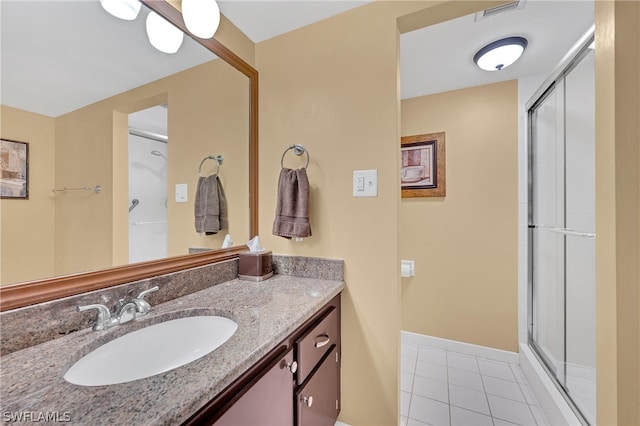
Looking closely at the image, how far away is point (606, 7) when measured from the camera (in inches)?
30.1

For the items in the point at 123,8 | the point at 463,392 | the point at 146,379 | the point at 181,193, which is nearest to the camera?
the point at 146,379

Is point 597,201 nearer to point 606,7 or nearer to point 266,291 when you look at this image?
point 606,7

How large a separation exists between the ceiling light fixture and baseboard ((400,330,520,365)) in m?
2.54

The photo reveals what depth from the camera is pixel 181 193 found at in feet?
3.80

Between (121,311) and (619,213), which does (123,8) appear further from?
(619,213)

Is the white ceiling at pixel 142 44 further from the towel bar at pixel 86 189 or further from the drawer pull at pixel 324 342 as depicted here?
the drawer pull at pixel 324 342

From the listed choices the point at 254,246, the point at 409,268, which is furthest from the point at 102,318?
the point at 409,268

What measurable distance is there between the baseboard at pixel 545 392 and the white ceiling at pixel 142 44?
6.57 ft

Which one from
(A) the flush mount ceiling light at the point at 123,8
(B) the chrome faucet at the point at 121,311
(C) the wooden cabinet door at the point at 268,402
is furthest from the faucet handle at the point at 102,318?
(A) the flush mount ceiling light at the point at 123,8

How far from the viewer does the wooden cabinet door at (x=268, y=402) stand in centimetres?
59

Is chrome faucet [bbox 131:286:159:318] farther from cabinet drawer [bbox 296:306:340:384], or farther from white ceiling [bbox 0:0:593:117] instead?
white ceiling [bbox 0:0:593:117]

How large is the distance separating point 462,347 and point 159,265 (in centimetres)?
226

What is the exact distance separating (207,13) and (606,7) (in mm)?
1415

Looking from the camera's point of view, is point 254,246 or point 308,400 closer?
point 308,400
